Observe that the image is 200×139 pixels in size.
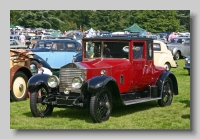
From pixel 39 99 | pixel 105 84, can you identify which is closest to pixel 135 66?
pixel 105 84

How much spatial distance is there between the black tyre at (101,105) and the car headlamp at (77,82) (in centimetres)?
38

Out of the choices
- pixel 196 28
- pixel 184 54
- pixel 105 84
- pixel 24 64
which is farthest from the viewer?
pixel 184 54

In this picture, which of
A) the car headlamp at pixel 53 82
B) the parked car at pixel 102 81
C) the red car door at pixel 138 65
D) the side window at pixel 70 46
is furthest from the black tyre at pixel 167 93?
the side window at pixel 70 46

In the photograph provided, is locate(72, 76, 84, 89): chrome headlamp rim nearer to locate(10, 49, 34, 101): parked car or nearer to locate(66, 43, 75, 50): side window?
locate(10, 49, 34, 101): parked car

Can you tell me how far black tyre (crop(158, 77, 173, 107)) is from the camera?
9.90 metres

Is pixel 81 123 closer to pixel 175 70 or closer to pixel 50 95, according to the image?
pixel 50 95

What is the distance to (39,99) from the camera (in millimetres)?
8414

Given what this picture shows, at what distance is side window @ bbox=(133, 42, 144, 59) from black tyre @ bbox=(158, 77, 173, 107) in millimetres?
1220

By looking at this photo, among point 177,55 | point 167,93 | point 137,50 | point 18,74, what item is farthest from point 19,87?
point 177,55

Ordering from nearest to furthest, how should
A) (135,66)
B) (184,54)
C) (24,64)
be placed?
(135,66) → (24,64) → (184,54)

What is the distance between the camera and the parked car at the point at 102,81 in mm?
7891

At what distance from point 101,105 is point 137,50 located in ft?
6.10

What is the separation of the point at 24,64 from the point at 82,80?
346 cm

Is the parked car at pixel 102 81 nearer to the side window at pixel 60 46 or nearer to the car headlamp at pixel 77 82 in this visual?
the car headlamp at pixel 77 82
